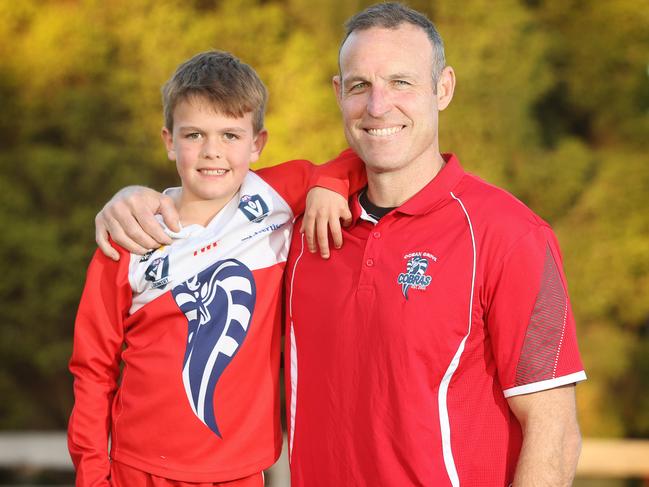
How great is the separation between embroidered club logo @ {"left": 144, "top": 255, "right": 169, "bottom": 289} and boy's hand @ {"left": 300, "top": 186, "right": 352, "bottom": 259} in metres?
0.39

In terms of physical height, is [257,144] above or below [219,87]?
below

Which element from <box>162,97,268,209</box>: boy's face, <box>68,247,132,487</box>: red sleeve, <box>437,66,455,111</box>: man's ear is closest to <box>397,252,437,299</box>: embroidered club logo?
<box>437,66,455,111</box>: man's ear

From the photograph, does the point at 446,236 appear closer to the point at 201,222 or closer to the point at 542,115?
the point at 201,222

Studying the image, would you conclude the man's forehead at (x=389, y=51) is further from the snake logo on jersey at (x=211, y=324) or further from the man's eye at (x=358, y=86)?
the snake logo on jersey at (x=211, y=324)

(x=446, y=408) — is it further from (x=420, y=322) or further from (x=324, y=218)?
(x=324, y=218)

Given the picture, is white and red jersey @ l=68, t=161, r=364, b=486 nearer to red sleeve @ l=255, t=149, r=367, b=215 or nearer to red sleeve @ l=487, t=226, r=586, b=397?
red sleeve @ l=255, t=149, r=367, b=215

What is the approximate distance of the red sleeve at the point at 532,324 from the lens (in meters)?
1.88

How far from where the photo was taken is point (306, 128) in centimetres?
541

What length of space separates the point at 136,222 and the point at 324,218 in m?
0.55

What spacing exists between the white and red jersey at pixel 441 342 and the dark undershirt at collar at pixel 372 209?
8cm

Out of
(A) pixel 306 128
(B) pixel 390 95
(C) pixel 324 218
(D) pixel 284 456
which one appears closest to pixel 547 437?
(C) pixel 324 218

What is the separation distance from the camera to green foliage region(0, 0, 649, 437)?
209 inches

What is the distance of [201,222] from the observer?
242 cm

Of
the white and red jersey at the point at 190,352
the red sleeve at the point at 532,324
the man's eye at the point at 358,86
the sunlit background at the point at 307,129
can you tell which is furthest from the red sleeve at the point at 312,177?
the sunlit background at the point at 307,129
